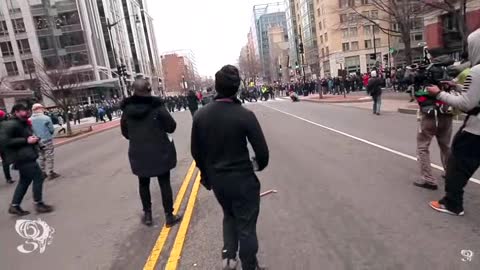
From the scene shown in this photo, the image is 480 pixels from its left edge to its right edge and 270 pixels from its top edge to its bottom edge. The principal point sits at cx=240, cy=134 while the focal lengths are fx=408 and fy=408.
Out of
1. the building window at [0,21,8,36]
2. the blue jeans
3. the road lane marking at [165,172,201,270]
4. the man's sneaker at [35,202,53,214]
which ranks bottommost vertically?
the blue jeans

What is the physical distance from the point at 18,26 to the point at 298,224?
71805 mm

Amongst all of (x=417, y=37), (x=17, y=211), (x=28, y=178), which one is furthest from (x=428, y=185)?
(x=417, y=37)

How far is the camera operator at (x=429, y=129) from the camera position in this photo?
5.50m

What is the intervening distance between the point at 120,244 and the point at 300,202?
251cm

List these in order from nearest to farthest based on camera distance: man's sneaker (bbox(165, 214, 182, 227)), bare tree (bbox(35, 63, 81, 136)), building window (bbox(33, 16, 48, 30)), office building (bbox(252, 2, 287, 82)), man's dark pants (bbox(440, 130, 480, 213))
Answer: man's dark pants (bbox(440, 130, 480, 213))
man's sneaker (bbox(165, 214, 182, 227))
bare tree (bbox(35, 63, 81, 136))
building window (bbox(33, 16, 48, 30))
office building (bbox(252, 2, 287, 82))

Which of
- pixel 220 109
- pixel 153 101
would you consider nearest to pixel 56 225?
pixel 153 101

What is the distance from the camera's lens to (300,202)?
19.2 feet

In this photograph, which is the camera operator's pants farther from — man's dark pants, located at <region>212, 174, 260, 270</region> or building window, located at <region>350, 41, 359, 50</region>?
building window, located at <region>350, 41, 359, 50</region>

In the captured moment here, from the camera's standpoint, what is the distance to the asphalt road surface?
4.02 meters

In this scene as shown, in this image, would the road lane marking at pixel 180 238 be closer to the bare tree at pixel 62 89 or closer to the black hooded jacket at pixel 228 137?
the black hooded jacket at pixel 228 137

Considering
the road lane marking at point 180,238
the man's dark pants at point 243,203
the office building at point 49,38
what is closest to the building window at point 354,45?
the office building at point 49,38

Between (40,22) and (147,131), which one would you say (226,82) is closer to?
(147,131)

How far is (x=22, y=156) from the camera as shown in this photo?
6605 mm

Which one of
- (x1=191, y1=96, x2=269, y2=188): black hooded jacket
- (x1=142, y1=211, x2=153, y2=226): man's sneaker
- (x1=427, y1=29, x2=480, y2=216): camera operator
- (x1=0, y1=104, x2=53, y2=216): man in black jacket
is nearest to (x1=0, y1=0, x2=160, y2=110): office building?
(x1=0, y1=104, x2=53, y2=216): man in black jacket
